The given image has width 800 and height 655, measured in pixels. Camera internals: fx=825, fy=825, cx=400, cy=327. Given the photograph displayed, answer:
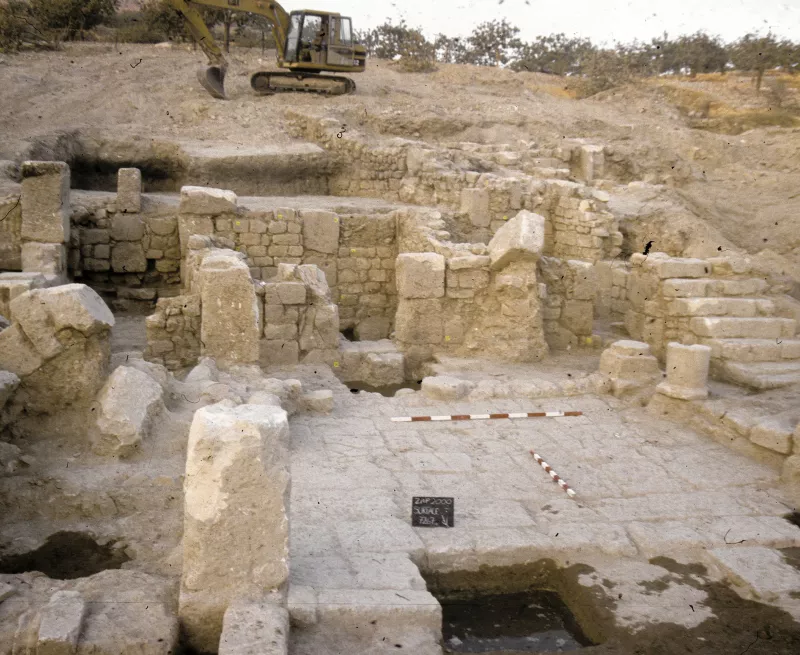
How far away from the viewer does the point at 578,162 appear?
17719 millimetres

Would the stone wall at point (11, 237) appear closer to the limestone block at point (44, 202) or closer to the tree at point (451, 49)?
the limestone block at point (44, 202)

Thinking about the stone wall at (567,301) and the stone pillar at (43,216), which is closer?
the stone pillar at (43,216)

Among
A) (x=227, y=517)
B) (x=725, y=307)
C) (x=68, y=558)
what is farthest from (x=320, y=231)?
(x=227, y=517)

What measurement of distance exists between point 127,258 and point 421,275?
5143 mm

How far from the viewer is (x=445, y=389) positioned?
27.6 feet

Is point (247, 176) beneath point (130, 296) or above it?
above

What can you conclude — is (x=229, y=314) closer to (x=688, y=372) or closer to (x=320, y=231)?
(x=320, y=231)

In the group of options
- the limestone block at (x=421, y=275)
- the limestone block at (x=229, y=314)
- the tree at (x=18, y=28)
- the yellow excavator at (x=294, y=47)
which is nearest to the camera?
the limestone block at (x=229, y=314)

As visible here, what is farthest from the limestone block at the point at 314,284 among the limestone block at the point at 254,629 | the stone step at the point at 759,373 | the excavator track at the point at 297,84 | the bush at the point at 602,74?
the bush at the point at 602,74

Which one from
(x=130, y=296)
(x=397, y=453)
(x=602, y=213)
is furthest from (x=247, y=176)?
(x=397, y=453)

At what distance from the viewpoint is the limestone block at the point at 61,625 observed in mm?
3977

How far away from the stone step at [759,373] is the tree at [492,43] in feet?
79.3

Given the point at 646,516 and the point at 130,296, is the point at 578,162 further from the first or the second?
the point at 646,516

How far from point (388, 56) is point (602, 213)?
61.0 feet
